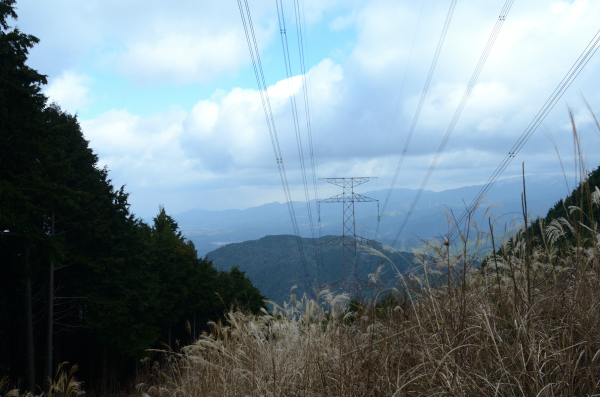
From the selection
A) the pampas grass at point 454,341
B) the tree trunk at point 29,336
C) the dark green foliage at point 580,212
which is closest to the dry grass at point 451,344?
the pampas grass at point 454,341

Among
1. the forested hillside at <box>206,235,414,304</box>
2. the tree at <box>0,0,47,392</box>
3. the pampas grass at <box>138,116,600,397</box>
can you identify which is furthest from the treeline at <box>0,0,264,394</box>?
the forested hillside at <box>206,235,414,304</box>

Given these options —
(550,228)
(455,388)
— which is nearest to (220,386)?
(455,388)

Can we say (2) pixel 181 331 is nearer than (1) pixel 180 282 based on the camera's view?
No

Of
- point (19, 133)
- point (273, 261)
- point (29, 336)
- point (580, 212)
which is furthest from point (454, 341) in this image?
point (273, 261)

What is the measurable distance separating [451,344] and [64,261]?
1874 cm

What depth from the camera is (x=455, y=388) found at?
201 centimetres

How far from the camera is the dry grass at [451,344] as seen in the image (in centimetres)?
207

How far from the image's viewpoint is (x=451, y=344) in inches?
88.7

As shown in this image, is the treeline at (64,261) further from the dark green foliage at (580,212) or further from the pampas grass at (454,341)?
the dark green foliage at (580,212)

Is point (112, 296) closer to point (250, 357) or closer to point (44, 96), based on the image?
point (44, 96)

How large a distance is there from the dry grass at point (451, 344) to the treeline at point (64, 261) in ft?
26.6

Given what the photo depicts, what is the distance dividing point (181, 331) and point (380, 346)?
33874 millimetres

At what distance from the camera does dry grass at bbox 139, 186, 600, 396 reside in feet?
6.81

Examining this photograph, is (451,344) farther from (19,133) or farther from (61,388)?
(19,133)
